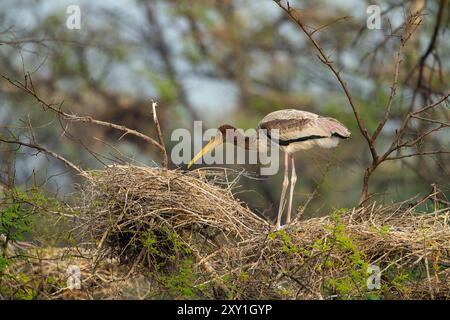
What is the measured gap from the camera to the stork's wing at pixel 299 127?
768cm

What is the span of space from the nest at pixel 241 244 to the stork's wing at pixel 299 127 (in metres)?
0.97

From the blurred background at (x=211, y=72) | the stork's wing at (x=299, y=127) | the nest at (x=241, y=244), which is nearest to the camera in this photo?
the nest at (x=241, y=244)

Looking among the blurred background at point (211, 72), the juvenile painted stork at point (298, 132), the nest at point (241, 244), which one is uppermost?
the blurred background at point (211, 72)

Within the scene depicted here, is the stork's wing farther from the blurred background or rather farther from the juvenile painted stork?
the blurred background

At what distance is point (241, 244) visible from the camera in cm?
661

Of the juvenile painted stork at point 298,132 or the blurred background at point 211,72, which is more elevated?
the blurred background at point 211,72

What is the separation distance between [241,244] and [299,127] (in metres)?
1.57

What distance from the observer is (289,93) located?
69.2 ft

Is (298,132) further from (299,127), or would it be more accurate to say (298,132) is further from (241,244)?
(241,244)

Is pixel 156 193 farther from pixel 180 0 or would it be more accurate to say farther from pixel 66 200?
pixel 180 0

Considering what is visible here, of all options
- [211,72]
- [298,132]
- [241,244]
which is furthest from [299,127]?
[211,72]

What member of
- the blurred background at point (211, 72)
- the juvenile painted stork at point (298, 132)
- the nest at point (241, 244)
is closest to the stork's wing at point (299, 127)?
the juvenile painted stork at point (298, 132)

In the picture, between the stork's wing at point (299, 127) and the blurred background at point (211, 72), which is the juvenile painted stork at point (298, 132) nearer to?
the stork's wing at point (299, 127)

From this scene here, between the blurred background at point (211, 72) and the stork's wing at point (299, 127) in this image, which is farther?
the blurred background at point (211, 72)
